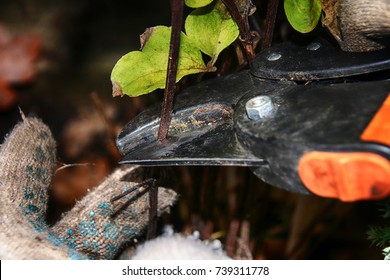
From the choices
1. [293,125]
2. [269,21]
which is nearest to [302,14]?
[269,21]

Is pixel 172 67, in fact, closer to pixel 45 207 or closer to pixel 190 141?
pixel 190 141

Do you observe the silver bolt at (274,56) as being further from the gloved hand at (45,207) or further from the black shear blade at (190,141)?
the gloved hand at (45,207)

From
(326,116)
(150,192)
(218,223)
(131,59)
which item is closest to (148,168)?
(150,192)

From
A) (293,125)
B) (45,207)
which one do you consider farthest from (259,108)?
(45,207)

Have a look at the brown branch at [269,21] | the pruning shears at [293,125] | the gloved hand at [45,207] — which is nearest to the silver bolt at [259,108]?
the pruning shears at [293,125]

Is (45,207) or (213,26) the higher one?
(213,26)

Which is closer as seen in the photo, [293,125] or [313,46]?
[293,125]

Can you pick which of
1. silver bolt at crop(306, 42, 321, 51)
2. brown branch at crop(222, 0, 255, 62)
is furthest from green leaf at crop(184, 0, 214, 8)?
silver bolt at crop(306, 42, 321, 51)
